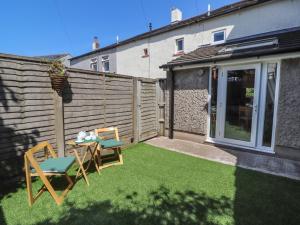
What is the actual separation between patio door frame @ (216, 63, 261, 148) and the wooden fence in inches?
113

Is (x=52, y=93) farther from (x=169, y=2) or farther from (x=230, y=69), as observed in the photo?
(x=169, y=2)

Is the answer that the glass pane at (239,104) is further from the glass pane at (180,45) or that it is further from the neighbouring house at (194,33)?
the glass pane at (180,45)

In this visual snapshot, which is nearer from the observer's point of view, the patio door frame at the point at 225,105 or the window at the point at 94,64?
the patio door frame at the point at 225,105

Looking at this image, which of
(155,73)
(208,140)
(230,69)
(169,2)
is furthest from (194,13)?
(208,140)

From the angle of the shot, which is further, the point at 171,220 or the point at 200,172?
the point at 200,172

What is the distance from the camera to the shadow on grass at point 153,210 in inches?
105

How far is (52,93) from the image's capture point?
4.12 meters

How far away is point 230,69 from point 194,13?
25.3 feet

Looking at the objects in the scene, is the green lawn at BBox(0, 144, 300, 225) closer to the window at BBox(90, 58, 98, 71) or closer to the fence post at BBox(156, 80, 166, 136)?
the fence post at BBox(156, 80, 166, 136)

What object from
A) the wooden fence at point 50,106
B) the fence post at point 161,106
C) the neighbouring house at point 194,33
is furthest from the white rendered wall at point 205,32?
the wooden fence at point 50,106

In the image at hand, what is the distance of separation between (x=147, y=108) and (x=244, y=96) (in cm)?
337

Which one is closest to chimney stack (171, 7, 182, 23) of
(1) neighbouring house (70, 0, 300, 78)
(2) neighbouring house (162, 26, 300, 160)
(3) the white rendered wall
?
(1) neighbouring house (70, 0, 300, 78)

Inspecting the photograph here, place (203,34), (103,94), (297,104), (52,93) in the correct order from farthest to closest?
(203,34), (103,94), (297,104), (52,93)

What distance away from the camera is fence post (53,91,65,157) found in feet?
13.7
